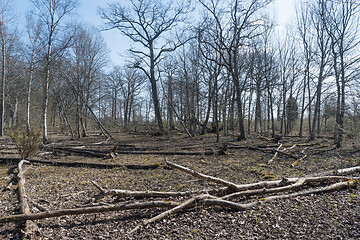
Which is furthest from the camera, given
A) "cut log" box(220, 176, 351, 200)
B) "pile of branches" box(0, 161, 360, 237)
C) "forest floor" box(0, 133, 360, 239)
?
"cut log" box(220, 176, 351, 200)

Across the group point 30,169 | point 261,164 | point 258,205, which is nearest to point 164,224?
point 258,205

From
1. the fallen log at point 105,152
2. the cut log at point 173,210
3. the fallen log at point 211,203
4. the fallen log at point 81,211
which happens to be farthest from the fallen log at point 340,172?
the fallen log at point 105,152

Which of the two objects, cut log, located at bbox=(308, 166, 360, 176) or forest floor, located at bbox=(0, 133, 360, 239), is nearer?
forest floor, located at bbox=(0, 133, 360, 239)

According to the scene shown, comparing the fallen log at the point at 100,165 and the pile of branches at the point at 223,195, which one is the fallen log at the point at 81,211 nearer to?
the pile of branches at the point at 223,195

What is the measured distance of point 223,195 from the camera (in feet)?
15.8

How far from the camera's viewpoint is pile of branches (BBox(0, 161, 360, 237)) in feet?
13.0

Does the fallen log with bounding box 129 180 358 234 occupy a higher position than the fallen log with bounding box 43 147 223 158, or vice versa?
the fallen log with bounding box 43 147 223 158

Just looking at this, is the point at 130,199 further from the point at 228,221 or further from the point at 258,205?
the point at 258,205

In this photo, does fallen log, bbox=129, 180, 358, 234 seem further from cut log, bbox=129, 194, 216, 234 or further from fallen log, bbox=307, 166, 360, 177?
fallen log, bbox=307, 166, 360, 177

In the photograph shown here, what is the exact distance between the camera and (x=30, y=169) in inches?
332

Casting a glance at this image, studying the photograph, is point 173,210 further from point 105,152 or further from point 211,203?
point 105,152

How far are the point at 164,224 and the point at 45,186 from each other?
4319 mm

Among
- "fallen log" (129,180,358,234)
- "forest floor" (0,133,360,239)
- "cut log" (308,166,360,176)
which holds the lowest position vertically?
"forest floor" (0,133,360,239)

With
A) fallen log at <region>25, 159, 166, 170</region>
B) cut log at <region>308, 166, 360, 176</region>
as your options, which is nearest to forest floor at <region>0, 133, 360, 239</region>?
cut log at <region>308, 166, 360, 176</region>
